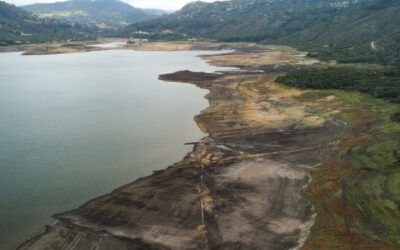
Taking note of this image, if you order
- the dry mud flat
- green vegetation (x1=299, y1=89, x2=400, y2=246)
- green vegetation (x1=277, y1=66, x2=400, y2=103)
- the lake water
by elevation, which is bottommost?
the lake water

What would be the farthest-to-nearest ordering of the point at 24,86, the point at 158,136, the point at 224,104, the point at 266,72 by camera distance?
the point at 266,72 < the point at 24,86 < the point at 224,104 < the point at 158,136

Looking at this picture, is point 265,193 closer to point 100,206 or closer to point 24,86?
point 100,206

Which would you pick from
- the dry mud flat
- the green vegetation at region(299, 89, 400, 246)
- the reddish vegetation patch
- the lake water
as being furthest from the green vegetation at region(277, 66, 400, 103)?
→ the reddish vegetation patch

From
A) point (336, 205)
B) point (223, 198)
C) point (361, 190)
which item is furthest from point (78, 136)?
point (361, 190)

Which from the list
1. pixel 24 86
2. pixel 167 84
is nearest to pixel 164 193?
pixel 167 84

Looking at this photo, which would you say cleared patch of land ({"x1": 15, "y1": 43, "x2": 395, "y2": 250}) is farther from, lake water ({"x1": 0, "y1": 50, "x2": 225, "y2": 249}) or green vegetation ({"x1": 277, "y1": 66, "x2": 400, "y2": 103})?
green vegetation ({"x1": 277, "y1": 66, "x2": 400, "y2": 103})

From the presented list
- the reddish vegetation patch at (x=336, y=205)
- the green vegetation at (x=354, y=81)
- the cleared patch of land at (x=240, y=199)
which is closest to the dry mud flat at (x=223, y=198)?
the cleared patch of land at (x=240, y=199)

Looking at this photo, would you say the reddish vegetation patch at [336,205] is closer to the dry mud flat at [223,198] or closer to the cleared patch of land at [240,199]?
the cleared patch of land at [240,199]
